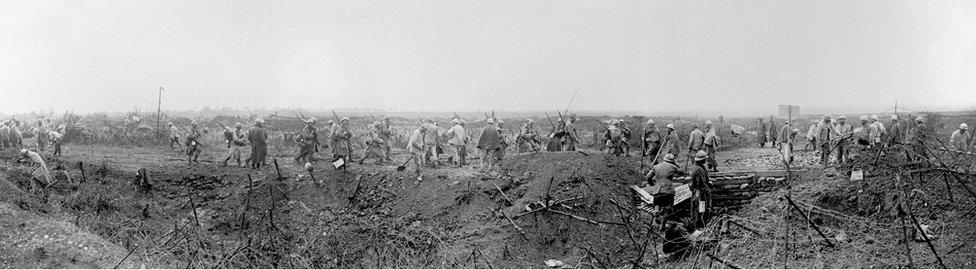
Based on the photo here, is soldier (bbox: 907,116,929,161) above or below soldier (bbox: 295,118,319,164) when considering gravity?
above

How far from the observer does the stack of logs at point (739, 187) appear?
36.0 ft

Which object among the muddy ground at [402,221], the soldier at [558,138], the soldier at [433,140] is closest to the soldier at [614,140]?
the muddy ground at [402,221]

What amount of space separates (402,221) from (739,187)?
6731mm

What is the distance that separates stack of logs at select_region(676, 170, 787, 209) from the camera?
1098 centimetres

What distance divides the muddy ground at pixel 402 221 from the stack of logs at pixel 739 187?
0.45 metres

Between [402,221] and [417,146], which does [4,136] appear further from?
[402,221]

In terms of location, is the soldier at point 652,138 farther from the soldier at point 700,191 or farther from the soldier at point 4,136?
the soldier at point 4,136

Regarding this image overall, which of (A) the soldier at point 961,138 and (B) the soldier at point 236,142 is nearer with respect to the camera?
(A) the soldier at point 961,138

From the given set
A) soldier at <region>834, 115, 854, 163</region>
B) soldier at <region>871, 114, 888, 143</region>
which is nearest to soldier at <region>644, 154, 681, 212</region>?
soldier at <region>834, 115, 854, 163</region>

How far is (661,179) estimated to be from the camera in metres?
9.52

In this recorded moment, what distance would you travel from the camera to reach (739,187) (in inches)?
441

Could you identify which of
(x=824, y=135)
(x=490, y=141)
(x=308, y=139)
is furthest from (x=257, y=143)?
(x=824, y=135)

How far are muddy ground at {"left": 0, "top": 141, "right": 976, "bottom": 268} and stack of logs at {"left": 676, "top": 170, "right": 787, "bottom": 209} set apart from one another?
0.45 metres

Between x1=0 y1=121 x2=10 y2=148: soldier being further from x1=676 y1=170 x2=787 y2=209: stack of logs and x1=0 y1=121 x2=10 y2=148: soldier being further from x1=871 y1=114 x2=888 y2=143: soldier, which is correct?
x1=871 y1=114 x2=888 y2=143: soldier
